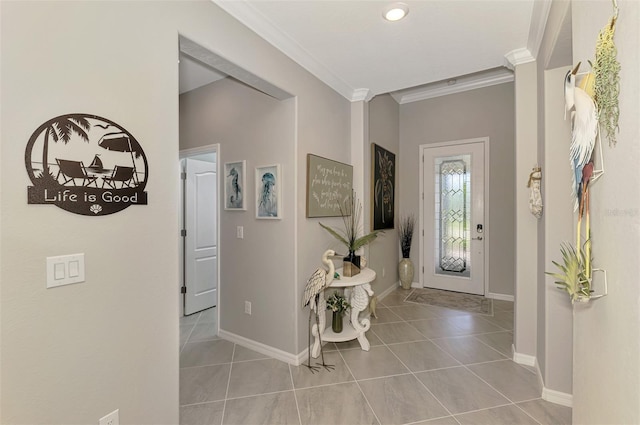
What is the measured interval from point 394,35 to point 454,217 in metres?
2.97

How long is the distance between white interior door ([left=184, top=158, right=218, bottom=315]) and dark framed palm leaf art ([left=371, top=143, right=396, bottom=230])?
A: 2.05 metres

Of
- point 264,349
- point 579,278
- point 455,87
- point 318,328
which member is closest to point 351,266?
point 318,328

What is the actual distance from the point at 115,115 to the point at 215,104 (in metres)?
1.96

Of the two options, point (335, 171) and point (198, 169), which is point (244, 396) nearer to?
point (335, 171)

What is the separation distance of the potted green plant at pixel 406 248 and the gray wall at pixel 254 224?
253cm

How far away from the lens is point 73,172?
46.0 inches

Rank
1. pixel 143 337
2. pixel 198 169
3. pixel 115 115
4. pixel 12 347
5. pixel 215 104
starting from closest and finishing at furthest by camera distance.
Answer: pixel 12 347 < pixel 115 115 < pixel 143 337 < pixel 215 104 < pixel 198 169

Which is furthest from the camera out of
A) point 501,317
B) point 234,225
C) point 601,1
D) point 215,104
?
point 501,317

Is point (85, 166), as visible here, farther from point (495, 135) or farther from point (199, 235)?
point (495, 135)

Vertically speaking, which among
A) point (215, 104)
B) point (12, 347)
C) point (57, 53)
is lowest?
point (12, 347)

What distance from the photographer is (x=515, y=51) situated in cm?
239

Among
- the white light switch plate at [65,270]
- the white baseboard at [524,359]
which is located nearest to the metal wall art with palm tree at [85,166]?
the white light switch plate at [65,270]

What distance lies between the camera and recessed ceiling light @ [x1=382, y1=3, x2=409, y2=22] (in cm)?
187

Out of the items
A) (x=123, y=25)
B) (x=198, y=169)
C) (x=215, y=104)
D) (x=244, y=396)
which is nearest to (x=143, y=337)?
(x=244, y=396)
